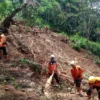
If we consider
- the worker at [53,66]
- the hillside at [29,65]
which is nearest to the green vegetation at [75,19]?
the hillside at [29,65]

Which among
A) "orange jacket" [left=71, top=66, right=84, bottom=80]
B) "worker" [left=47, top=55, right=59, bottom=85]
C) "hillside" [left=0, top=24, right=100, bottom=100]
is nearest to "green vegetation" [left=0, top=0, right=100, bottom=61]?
"hillside" [left=0, top=24, right=100, bottom=100]

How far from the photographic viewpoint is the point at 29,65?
1143cm

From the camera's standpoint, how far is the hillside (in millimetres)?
8945

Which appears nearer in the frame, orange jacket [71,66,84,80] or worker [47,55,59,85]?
orange jacket [71,66,84,80]

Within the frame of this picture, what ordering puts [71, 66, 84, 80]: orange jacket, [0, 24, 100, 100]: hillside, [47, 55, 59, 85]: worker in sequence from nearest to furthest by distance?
[0, 24, 100, 100]: hillside → [71, 66, 84, 80]: orange jacket → [47, 55, 59, 85]: worker

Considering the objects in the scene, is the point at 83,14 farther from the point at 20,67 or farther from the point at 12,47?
the point at 20,67

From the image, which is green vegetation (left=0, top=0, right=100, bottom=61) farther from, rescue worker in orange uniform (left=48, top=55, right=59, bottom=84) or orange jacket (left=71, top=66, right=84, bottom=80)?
orange jacket (left=71, top=66, right=84, bottom=80)

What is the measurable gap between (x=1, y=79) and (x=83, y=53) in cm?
1046

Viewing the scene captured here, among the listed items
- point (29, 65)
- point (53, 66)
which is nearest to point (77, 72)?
point (53, 66)

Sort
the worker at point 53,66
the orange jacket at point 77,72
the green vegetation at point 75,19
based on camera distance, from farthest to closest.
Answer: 1. the green vegetation at point 75,19
2. the worker at point 53,66
3. the orange jacket at point 77,72

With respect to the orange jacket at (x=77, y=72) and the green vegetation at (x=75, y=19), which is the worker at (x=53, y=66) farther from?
the green vegetation at (x=75, y=19)

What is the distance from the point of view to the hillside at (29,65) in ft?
29.3

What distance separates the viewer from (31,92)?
9.06 m

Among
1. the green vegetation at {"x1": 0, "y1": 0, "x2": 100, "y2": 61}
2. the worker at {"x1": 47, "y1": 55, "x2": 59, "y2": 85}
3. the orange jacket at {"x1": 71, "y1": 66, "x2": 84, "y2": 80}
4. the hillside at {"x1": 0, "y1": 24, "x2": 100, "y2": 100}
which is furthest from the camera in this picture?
the green vegetation at {"x1": 0, "y1": 0, "x2": 100, "y2": 61}
